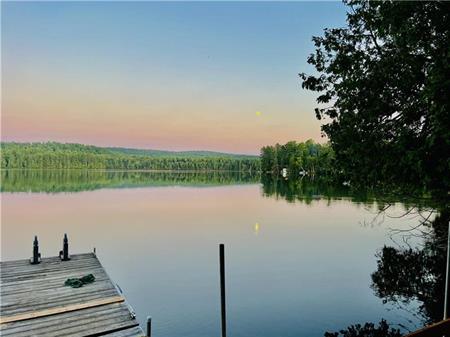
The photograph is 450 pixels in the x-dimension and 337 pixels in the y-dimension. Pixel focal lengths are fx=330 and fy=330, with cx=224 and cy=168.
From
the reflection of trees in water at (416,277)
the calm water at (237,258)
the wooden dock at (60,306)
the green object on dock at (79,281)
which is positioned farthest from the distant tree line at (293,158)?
the wooden dock at (60,306)

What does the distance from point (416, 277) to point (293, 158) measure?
103 meters

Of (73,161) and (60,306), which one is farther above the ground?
(73,161)

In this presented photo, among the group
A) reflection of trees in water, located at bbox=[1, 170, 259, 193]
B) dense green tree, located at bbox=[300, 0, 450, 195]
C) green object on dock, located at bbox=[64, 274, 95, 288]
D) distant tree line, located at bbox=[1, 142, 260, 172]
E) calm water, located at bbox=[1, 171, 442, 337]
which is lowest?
calm water, located at bbox=[1, 171, 442, 337]

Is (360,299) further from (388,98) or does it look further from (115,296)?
(115,296)

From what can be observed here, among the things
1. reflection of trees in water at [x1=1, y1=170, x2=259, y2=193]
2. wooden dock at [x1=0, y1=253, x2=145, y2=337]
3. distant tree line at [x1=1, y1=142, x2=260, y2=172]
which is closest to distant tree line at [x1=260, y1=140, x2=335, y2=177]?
reflection of trees in water at [x1=1, y1=170, x2=259, y2=193]

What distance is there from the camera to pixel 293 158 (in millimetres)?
115562

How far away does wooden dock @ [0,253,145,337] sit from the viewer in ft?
22.3

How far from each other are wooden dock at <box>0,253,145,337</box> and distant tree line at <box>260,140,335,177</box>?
9374 centimetres

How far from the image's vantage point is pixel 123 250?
65.2 feet

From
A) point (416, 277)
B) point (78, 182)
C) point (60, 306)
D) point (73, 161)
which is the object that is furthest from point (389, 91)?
point (73, 161)

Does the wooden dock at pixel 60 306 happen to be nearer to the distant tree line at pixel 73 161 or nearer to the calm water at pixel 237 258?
the calm water at pixel 237 258

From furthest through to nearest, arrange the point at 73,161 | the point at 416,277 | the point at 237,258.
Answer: the point at 73,161 → the point at 237,258 → the point at 416,277

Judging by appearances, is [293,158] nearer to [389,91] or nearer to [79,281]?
[389,91]

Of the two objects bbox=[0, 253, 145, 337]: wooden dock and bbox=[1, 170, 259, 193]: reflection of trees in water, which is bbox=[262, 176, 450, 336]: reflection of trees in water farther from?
bbox=[1, 170, 259, 193]: reflection of trees in water
